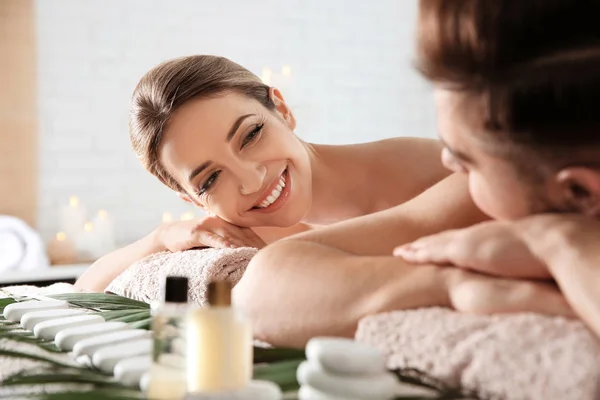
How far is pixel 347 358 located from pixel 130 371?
0.85ft

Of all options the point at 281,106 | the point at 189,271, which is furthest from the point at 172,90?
the point at 189,271

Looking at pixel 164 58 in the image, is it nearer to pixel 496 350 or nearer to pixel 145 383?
pixel 145 383

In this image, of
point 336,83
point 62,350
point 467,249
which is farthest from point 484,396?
point 336,83

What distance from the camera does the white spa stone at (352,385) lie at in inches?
26.6

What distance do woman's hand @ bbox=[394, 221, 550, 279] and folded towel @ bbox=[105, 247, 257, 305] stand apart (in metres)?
0.58

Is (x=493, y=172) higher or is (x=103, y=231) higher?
(x=493, y=172)

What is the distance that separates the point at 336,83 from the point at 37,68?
1.49 metres

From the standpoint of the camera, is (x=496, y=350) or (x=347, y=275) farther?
(x=347, y=275)

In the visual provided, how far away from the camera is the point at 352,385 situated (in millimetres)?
677

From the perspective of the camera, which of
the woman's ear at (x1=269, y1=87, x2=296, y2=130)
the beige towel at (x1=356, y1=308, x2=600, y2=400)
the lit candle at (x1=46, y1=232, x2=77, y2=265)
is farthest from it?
the lit candle at (x1=46, y1=232, x2=77, y2=265)

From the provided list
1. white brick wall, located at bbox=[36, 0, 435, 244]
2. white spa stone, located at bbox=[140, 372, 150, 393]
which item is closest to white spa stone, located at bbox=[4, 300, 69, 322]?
white spa stone, located at bbox=[140, 372, 150, 393]

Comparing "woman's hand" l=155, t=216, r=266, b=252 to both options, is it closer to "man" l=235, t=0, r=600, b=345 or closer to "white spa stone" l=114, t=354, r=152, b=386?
"man" l=235, t=0, r=600, b=345

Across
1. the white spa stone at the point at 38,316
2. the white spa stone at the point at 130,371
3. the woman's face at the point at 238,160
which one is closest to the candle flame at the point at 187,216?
the woman's face at the point at 238,160

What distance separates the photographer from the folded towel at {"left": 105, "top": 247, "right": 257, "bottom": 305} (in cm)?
138
